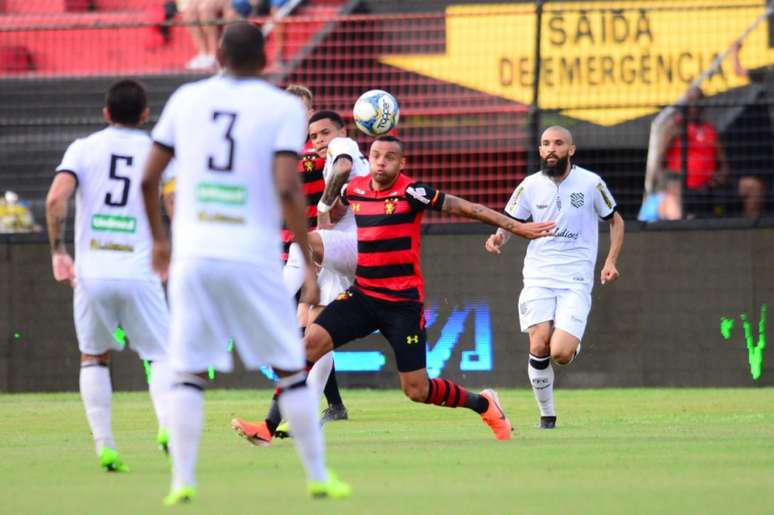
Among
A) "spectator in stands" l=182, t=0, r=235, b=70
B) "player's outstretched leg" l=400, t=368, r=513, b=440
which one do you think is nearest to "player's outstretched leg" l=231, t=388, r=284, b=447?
"player's outstretched leg" l=400, t=368, r=513, b=440

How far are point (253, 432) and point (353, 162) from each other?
7.58 ft

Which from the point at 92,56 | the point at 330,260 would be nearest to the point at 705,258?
the point at 330,260

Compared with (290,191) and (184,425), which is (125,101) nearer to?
(290,191)

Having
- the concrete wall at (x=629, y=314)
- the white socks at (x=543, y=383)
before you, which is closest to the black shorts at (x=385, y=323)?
the white socks at (x=543, y=383)

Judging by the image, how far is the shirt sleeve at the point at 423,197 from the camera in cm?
1039

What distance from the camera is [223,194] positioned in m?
6.81

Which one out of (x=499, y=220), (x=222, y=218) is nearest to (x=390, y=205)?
(x=499, y=220)

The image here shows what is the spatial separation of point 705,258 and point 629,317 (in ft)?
3.40

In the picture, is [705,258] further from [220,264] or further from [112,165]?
[220,264]

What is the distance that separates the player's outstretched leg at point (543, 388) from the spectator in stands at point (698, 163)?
19.5ft

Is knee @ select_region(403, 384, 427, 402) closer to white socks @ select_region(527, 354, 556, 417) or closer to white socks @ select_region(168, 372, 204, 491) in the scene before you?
white socks @ select_region(527, 354, 556, 417)

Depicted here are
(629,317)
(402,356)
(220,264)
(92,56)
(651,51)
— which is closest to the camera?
(220,264)

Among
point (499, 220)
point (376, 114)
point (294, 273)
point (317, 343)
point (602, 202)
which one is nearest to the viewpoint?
point (499, 220)

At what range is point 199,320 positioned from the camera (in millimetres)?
6844
